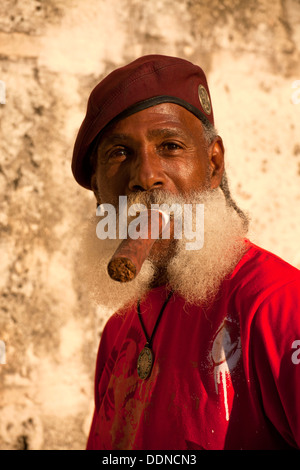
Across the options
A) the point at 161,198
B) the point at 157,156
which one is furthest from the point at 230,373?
the point at 157,156

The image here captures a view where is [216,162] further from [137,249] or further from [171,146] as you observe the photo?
[137,249]

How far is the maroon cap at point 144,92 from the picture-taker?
204 cm

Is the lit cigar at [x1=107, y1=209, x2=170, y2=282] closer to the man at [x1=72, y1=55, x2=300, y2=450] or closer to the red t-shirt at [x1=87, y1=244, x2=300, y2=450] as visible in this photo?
the man at [x1=72, y1=55, x2=300, y2=450]

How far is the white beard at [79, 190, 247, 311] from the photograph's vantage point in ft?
5.88

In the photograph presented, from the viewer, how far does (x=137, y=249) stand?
1.57m

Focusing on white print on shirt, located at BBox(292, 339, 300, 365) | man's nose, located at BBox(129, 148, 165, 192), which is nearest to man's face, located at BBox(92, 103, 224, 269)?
man's nose, located at BBox(129, 148, 165, 192)

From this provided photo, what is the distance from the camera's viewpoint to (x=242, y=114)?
11.1 feet

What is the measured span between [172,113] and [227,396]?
1.04 metres

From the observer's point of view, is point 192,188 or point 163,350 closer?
point 163,350

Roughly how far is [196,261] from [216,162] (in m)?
0.52

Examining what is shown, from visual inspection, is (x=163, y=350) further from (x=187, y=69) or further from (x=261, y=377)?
(x=187, y=69)

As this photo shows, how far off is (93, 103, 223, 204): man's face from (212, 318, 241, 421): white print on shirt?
57 centimetres
